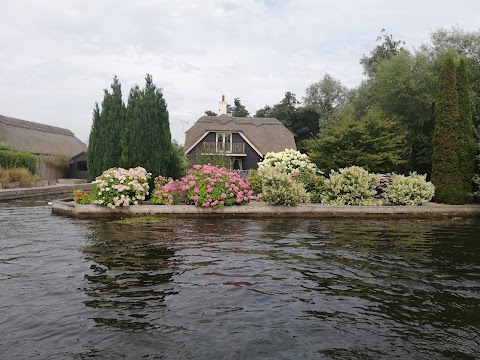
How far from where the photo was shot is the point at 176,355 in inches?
150

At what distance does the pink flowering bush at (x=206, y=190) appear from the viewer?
14008mm

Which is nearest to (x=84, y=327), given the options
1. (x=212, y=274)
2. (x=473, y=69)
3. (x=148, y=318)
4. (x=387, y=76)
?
(x=148, y=318)

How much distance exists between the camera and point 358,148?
1909 centimetres

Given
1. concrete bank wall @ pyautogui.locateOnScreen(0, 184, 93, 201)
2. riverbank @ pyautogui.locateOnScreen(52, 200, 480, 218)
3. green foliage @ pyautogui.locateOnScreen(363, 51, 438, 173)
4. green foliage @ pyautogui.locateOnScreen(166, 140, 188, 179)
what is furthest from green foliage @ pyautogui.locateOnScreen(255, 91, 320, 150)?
riverbank @ pyautogui.locateOnScreen(52, 200, 480, 218)

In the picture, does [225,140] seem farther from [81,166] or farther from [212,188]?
[212,188]

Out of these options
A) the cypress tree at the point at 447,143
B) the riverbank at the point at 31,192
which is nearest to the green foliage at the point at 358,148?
the cypress tree at the point at 447,143

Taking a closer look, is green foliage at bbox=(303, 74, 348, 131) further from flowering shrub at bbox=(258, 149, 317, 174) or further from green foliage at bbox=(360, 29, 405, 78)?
flowering shrub at bbox=(258, 149, 317, 174)

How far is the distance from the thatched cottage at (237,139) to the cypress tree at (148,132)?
851 inches

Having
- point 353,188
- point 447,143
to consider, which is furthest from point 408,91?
point 353,188

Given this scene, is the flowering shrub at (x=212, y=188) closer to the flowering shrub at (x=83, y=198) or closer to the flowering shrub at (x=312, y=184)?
the flowering shrub at (x=312, y=184)

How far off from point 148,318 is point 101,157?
16686mm

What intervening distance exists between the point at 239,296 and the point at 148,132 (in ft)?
38.6

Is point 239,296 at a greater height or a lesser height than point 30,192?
lesser

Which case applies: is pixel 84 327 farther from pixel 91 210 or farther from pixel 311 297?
pixel 91 210
